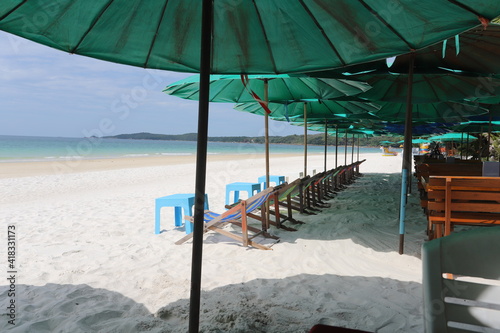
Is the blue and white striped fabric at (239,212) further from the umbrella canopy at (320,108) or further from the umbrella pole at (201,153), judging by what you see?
the umbrella pole at (201,153)

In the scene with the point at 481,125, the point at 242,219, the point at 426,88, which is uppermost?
the point at 426,88

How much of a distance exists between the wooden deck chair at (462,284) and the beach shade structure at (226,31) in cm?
99

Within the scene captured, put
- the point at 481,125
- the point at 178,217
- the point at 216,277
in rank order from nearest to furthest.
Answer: the point at 216,277 < the point at 178,217 < the point at 481,125

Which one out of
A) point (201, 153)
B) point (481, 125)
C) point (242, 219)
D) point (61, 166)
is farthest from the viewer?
point (61, 166)

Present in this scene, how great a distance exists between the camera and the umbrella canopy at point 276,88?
5309 millimetres

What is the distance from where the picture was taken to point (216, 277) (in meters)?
3.57

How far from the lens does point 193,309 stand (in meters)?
1.76

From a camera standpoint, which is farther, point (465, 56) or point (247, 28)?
point (465, 56)

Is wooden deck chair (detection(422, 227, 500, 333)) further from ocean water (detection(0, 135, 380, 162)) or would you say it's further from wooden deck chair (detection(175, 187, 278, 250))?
ocean water (detection(0, 135, 380, 162))

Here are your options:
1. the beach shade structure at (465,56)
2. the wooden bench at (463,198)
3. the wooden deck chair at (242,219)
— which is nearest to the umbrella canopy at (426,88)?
the beach shade structure at (465,56)

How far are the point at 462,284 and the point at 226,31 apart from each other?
70.2 inches

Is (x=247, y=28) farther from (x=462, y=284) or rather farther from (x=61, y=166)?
(x=61, y=166)

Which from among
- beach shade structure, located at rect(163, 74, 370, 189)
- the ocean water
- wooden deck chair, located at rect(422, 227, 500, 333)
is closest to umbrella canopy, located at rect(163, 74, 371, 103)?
beach shade structure, located at rect(163, 74, 370, 189)

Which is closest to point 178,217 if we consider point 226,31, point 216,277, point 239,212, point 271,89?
point 239,212
